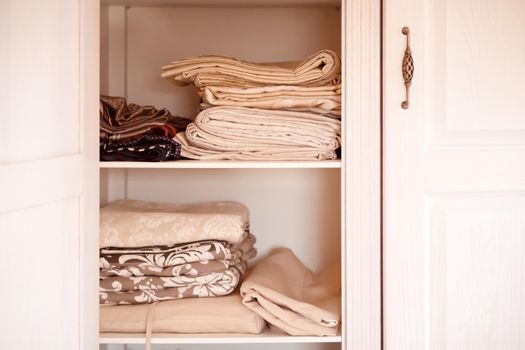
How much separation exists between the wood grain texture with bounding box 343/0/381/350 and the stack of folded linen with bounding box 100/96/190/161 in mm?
402

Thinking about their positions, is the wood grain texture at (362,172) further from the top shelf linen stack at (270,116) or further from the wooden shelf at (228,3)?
the wooden shelf at (228,3)

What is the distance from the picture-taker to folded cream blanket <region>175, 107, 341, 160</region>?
5.52ft

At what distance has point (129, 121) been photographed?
172cm

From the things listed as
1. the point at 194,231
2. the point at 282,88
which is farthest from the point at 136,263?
the point at 282,88

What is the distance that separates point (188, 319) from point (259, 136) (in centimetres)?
44

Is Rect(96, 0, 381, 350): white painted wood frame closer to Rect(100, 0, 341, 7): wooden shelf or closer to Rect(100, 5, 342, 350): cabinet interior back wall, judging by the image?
Rect(100, 0, 341, 7): wooden shelf

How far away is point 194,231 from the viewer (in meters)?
1.71

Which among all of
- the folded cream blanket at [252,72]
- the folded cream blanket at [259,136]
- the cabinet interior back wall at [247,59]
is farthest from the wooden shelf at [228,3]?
the folded cream blanket at [259,136]

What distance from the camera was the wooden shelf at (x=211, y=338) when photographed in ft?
5.31
